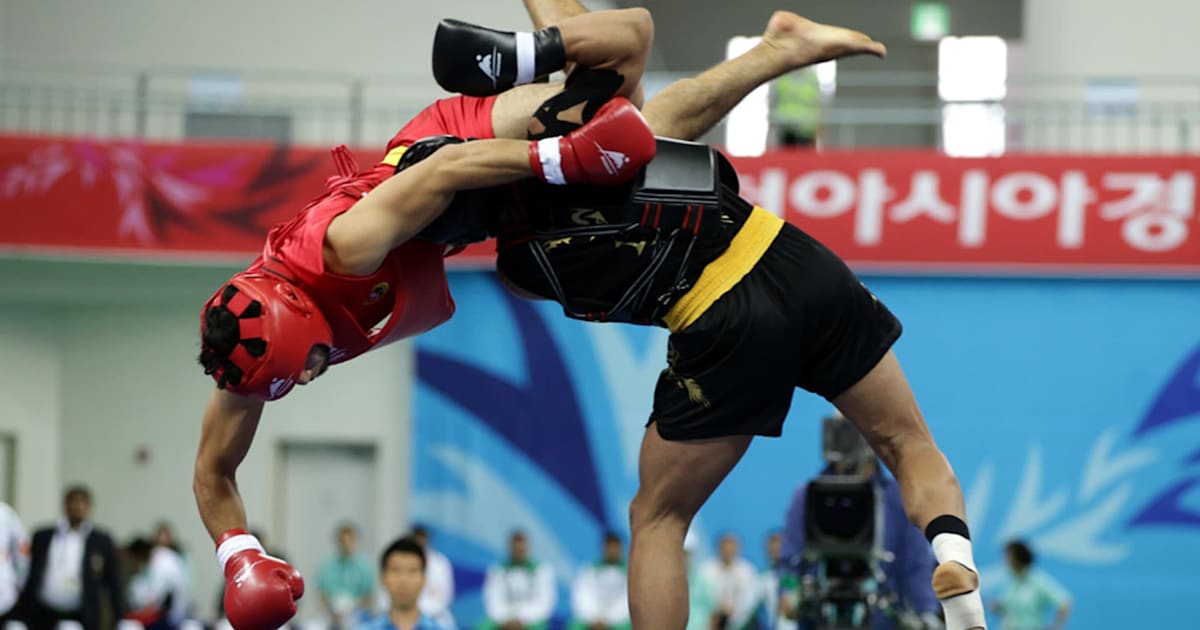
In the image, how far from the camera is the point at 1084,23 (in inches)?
464

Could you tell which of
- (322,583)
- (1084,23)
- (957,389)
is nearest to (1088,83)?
(1084,23)

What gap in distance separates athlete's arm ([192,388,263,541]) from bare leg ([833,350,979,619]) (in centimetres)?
124

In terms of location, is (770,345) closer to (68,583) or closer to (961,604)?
(961,604)

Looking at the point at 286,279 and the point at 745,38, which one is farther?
the point at 745,38

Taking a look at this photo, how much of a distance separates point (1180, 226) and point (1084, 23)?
2.04 metres

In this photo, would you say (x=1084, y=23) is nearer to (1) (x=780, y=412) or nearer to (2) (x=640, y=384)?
(2) (x=640, y=384)

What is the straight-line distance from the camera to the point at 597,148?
3184mm

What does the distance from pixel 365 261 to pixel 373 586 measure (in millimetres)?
8498

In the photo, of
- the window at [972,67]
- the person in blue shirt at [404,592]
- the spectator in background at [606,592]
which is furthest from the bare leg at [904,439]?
the window at [972,67]

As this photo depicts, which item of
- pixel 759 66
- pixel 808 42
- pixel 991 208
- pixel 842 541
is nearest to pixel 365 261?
pixel 759 66

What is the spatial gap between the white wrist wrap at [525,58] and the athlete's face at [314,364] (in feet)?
2.10

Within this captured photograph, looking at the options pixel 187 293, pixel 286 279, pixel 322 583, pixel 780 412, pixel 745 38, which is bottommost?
pixel 322 583

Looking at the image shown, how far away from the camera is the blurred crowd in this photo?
345 inches

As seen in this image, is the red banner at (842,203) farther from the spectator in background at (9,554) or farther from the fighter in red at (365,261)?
the fighter in red at (365,261)
